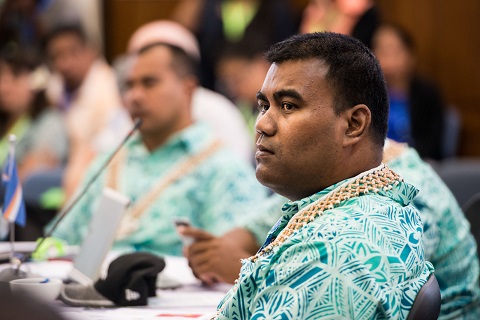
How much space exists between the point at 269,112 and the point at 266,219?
1.00 metres

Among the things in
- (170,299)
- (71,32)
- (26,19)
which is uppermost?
(26,19)

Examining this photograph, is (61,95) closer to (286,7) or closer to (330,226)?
(286,7)

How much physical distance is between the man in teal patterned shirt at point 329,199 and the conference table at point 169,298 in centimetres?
39

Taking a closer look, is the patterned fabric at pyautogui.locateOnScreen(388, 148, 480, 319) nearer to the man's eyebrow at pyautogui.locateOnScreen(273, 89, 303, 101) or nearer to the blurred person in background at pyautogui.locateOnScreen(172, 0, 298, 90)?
the man's eyebrow at pyautogui.locateOnScreen(273, 89, 303, 101)

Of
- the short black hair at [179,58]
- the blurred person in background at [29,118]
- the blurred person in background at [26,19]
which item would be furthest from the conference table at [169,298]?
the blurred person in background at [26,19]

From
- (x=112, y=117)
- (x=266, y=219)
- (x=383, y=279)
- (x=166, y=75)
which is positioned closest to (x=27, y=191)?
(x=166, y=75)

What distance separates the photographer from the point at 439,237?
278 cm

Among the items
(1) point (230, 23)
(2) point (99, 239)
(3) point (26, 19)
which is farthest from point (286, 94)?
(3) point (26, 19)

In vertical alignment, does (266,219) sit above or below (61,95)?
below

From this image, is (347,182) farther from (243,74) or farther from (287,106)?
(243,74)

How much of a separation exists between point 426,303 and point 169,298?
3.03ft

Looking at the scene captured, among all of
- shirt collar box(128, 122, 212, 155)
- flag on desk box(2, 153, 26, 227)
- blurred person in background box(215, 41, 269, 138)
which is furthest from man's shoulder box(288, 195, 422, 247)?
blurred person in background box(215, 41, 269, 138)

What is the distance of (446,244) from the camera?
2.78m

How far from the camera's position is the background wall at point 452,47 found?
22.8ft
